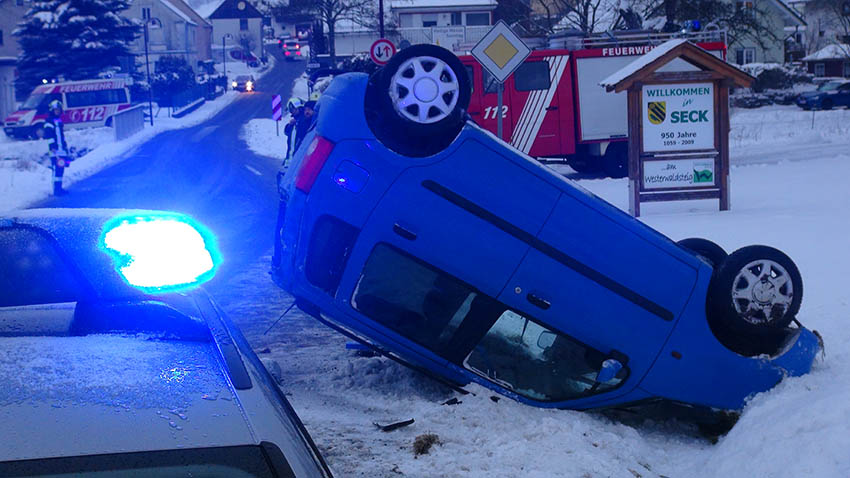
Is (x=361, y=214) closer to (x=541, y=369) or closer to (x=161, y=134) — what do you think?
(x=541, y=369)

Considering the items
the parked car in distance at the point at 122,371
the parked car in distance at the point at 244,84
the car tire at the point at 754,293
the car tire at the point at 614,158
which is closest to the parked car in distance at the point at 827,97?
the car tire at the point at 614,158

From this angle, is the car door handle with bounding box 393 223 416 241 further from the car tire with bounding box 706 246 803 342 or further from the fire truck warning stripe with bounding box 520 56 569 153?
the fire truck warning stripe with bounding box 520 56 569 153

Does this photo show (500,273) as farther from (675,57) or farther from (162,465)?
(675,57)

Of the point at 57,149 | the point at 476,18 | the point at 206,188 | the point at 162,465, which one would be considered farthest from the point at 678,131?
the point at 476,18

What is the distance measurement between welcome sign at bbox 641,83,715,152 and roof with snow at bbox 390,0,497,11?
62.9 m

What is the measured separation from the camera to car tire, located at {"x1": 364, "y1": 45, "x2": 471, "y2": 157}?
5711 mm

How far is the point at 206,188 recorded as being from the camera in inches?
835

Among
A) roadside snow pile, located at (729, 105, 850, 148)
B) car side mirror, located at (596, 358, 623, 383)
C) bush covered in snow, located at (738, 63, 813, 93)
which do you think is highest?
bush covered in snow, located at (738, 63, 813, 93)

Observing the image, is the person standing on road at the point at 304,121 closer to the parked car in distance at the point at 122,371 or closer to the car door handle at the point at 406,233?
the car door handle at the point at 406,233

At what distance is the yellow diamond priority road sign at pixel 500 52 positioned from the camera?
433 inches

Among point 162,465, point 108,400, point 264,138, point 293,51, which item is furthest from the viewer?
point 293,51

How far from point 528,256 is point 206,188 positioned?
1661cm

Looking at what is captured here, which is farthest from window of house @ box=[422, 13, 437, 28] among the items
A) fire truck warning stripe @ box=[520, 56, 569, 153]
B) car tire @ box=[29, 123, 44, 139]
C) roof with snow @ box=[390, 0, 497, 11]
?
fire truck warning stripe @ box=[520, 56, 569, 153]

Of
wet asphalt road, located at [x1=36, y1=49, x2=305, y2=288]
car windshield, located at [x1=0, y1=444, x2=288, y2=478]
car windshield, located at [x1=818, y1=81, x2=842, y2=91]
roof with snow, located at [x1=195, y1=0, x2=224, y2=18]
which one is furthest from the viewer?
roof with snow, located at [x1=195, y1=0, x2=224, y2=18]
